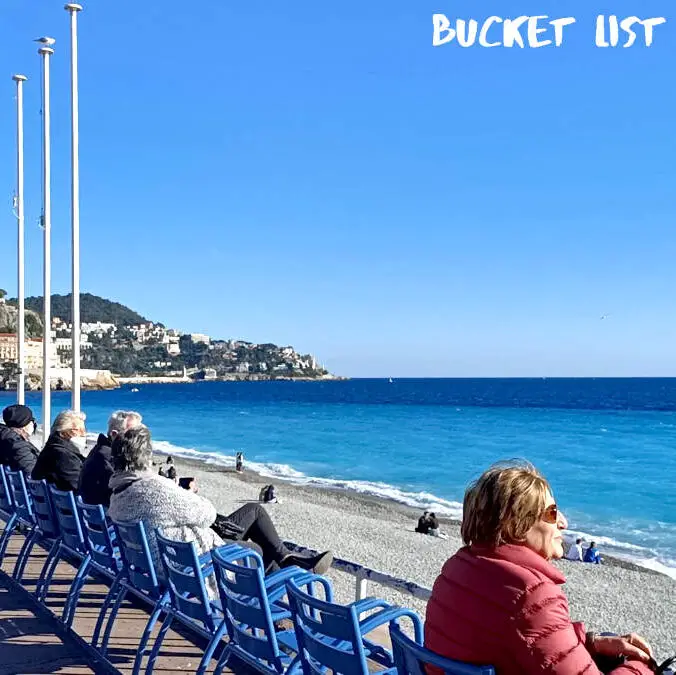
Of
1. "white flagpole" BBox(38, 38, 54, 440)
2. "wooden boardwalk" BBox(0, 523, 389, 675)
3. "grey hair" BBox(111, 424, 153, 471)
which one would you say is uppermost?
"white flagpole" BBox(38, 38, 54, 440)

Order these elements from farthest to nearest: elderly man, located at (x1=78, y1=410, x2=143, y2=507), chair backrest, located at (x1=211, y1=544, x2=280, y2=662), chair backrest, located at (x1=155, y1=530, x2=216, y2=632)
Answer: elderly man, located at (x1=78, y1=410, x2=143, y2=507) → chair backrest, located at (x1=155, y1=530, x2=216, y2=632) → chair backrest, located at (x1=211, y1=544, x2=280, y2=662)

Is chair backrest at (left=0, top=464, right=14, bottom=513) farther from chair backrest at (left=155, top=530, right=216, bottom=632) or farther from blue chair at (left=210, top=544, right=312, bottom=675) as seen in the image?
blue chair at (left=210, top=544, right=312, bottom=675)

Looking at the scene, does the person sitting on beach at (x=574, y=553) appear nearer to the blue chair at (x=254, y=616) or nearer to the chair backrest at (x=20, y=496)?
the chair backrest at (x=20, y=496)

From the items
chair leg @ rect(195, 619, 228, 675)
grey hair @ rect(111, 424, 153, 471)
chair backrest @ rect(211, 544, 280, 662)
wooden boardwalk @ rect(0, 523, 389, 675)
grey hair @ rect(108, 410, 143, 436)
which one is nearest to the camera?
chair backrest @ rect(211, 544, 280, 662)

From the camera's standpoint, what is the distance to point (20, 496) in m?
6.24

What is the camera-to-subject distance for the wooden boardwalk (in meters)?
4.12

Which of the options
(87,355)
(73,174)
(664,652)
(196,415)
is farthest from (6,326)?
(664,652)

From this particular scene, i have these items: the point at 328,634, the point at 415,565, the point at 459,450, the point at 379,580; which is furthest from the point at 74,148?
the point at 459,450

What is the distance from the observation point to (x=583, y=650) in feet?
7.39

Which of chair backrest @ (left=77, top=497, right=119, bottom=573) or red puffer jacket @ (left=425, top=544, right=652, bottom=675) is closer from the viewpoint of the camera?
red puffer jacket @ (left=425, top=544, right=652, bottom=675)

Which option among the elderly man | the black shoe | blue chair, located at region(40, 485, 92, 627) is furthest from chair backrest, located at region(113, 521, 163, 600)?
the elderly man

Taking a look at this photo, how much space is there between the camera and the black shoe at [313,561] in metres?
4.84

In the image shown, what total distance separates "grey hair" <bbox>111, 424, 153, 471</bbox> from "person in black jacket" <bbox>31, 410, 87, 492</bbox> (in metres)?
1.44

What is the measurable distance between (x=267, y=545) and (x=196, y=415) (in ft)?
241
